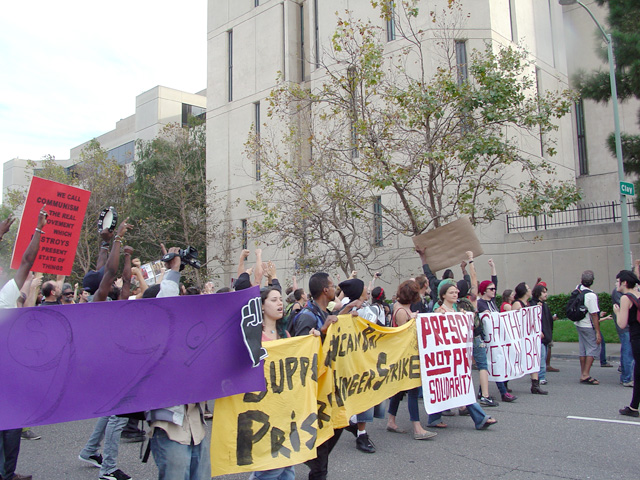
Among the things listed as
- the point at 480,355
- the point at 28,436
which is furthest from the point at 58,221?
the point at 480,355

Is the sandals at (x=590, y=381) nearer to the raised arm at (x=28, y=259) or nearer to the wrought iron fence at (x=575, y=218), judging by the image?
the raised arm at (x=28, y=259)

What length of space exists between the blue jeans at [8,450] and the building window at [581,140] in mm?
29510

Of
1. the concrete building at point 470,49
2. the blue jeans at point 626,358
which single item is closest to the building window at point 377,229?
the concrete building at point 470,49

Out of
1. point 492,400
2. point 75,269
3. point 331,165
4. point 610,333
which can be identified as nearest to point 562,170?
point 610,333

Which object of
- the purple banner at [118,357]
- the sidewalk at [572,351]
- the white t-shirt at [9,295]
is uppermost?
the white t-shirt at [9,295]

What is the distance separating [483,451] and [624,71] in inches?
555

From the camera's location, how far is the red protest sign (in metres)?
6.79

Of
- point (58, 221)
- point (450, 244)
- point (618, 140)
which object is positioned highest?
point (618, 140)

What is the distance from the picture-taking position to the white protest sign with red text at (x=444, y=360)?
6.73 m

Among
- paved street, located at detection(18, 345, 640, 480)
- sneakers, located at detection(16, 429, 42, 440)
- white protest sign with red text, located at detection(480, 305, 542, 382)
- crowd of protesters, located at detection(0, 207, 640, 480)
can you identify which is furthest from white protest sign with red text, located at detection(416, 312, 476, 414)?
sneakers, located at detection(16, 429, 42, 440)

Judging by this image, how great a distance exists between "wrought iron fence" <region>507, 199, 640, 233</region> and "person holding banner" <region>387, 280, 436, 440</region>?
14243 millimetres

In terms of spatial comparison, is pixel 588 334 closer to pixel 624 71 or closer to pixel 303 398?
pixel 303 398

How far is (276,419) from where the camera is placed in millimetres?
4449

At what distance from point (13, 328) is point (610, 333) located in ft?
53.0
